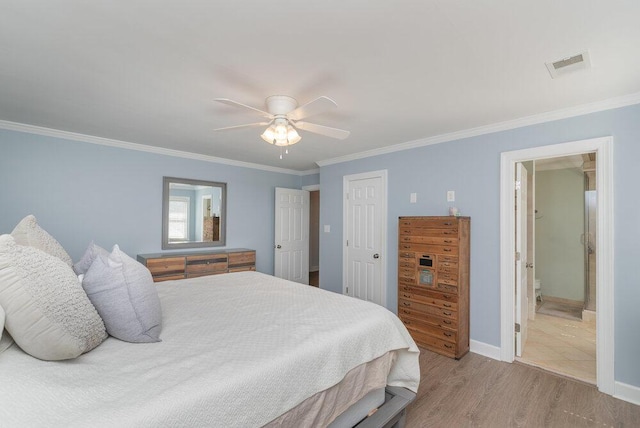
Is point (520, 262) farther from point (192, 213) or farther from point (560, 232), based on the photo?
point (192, 213)

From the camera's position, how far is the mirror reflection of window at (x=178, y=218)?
422 centimetres

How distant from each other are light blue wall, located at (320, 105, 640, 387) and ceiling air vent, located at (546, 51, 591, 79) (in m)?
0.89

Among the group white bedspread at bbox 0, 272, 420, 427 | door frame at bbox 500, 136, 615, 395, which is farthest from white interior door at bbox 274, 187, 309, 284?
door frame at bbox 500, 136, 615, 395

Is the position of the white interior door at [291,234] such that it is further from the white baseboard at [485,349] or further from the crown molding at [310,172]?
the white baseboard at [485,349]

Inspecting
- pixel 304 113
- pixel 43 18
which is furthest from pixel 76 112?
pixel 304 113

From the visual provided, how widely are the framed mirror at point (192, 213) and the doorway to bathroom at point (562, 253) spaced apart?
4.34 m

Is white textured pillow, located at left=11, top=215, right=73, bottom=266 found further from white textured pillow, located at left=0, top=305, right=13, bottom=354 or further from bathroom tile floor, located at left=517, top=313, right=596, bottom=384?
bathroom tile floor, located at left=517, top=313, right=596, bottom=384

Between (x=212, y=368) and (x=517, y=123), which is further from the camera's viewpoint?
(x=517, y=123)

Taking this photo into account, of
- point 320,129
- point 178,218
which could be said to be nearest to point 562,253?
point 320,129

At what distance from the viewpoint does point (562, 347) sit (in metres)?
3.24

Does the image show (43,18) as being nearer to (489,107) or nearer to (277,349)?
(277,349)

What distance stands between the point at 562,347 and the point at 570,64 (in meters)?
2.97

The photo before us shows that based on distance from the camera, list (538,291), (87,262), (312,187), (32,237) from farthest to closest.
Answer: (312,187), (538,291), (87,262), (32,237)

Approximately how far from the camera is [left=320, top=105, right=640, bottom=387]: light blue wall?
234 cm
